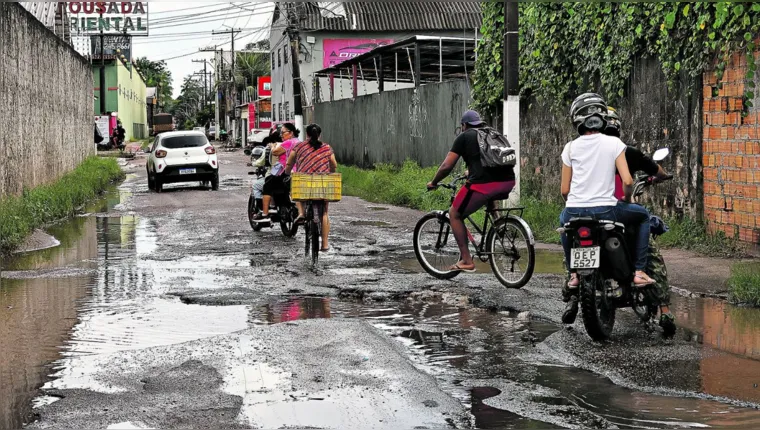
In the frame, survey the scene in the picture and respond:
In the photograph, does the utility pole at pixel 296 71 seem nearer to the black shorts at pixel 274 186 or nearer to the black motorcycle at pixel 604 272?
the black shorts at pixel 274 186

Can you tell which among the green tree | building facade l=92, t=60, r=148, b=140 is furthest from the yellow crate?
the green tree

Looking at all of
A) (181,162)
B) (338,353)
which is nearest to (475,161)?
(338,353)

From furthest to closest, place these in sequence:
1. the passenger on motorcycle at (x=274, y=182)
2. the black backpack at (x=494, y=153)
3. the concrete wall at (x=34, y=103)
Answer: the concrete wall at (x=34, y=103) → the passenger on motorcycle at (x=274, y=182) → the black backpack at (x=494, y=153)

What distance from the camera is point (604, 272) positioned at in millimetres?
7594

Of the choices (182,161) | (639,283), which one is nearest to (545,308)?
(639,283)

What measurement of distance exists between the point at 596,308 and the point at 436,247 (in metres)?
3.79

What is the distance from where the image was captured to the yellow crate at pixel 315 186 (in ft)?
40.3

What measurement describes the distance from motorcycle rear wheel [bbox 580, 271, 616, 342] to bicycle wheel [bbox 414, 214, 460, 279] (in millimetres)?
3314

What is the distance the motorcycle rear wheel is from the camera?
7.25 meters

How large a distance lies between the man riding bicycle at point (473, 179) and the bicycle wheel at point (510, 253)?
11.2 inches

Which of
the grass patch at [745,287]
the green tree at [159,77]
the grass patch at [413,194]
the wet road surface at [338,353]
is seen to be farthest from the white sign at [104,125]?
the green tree at [159,77]

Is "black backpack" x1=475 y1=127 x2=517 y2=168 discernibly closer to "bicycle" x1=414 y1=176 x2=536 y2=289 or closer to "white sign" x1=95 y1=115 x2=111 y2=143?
"bicycle" x1=414 y1=176 x2=536 y2=289

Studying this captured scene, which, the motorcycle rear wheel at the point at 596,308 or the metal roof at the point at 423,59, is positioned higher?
the metal roof at the point at 423,59

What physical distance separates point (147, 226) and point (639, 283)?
11.6 meters
